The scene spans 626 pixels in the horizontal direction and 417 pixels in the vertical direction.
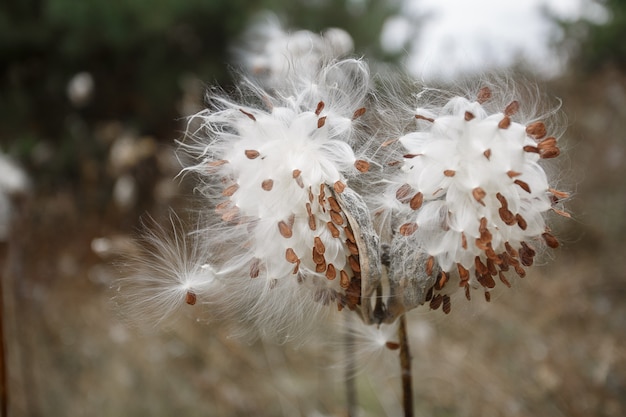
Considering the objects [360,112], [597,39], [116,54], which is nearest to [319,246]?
[360,112]

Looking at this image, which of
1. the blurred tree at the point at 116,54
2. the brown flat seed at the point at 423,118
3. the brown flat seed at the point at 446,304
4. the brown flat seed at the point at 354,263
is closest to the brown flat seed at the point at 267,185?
the brown flat seed at the point at 354,263

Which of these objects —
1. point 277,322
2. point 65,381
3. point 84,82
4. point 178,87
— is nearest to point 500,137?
point 277,322

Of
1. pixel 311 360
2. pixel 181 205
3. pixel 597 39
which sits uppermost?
pixel 597 39

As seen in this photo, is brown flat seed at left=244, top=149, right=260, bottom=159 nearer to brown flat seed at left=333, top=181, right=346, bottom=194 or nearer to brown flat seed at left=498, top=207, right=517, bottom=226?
brown flat seed at left=333, top=181, right=346, bottom=194

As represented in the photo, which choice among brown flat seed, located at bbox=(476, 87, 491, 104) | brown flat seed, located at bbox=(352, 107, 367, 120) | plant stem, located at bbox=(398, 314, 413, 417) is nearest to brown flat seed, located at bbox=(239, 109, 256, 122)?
brown flat seed, located at bbox=(352, 107, 367, 120)

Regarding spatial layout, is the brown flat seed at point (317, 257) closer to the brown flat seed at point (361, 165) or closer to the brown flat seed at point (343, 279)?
the brown flat seed at point (343, 279)

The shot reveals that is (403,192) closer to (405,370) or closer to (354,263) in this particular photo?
(354,263)
